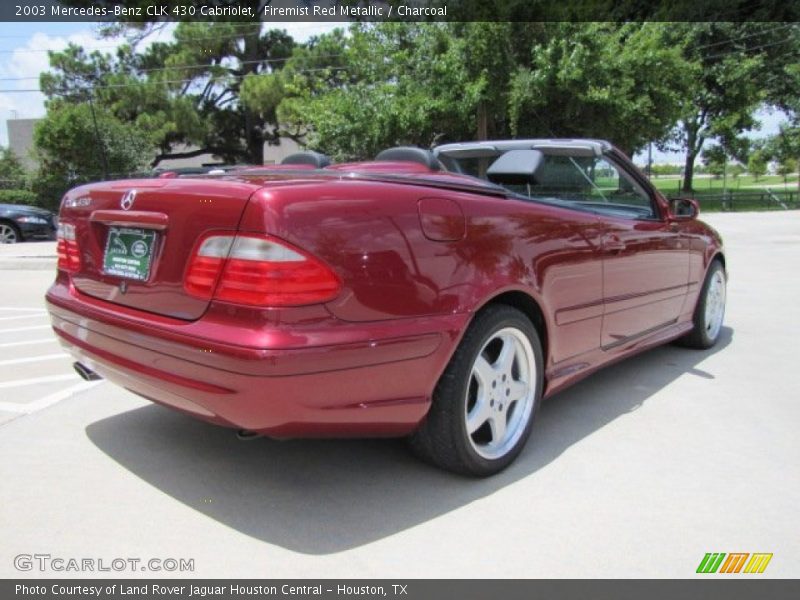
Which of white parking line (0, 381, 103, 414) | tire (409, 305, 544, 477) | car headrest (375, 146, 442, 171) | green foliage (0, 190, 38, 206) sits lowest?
white parking line (0, 381, 103, 414)

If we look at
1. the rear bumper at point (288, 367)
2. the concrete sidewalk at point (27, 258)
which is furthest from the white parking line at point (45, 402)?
the concrete sidewalk at point (27, 258)

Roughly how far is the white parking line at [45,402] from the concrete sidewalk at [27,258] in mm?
7990

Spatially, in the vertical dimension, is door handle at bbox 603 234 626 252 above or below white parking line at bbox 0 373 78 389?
above

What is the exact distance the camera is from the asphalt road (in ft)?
7.73

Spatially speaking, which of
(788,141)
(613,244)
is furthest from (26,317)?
(788,141)

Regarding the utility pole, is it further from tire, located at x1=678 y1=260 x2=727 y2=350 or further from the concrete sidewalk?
tire, located at x1=678 y1=260 x2=727 y2=350

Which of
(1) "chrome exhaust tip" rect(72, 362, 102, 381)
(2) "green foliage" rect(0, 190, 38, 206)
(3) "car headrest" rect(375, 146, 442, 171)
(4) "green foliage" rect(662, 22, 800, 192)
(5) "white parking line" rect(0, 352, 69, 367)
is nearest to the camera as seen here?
(1) "chrome exhaust tip" rect(72, 362, 102, 381)

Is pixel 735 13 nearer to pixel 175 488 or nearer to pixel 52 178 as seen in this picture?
pixel 52 178

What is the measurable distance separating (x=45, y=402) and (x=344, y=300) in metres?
2.64

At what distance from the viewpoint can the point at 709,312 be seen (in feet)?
17.1

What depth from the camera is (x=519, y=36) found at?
17.5 meters
